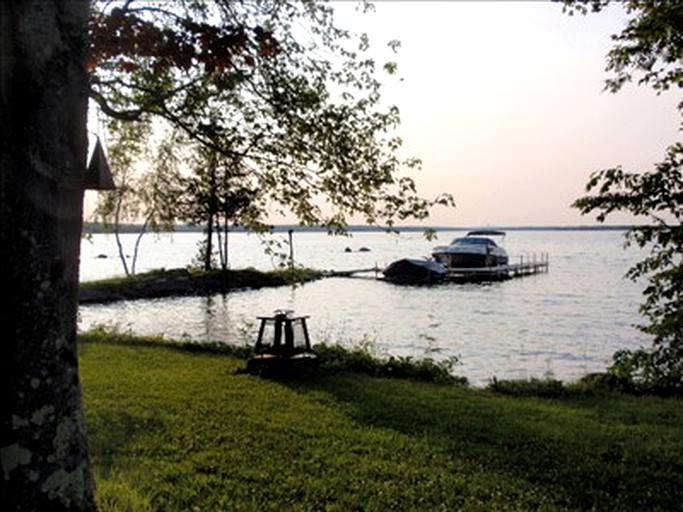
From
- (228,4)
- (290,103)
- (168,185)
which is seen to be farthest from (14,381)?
(168,185)

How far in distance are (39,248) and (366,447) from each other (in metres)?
5.66

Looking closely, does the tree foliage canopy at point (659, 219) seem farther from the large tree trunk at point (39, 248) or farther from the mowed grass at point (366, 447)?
the large tree trunk at point (39, 248)

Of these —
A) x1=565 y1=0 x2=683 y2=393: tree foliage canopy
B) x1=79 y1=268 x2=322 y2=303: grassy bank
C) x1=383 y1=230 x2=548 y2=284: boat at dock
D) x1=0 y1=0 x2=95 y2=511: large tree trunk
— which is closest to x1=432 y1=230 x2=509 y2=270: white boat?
x1=383 y1=230 x2=548 y2=284: boat at dock

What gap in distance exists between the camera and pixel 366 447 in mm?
7887

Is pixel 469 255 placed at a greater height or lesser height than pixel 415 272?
greater

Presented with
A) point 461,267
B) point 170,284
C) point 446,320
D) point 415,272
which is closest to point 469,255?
point 461,267

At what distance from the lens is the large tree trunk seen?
117 inches

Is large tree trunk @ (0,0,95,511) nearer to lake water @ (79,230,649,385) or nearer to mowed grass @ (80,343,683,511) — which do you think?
mowed grass @ (80,343,683,511)

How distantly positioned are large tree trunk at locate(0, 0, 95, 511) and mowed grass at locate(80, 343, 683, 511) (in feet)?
8.39

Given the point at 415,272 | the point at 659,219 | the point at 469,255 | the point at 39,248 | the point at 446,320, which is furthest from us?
the point at 469,255

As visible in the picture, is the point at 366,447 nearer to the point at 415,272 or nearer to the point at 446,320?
the point at 446,320

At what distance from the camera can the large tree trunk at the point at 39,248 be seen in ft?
9.73

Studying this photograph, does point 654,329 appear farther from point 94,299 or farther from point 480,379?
point 94,299

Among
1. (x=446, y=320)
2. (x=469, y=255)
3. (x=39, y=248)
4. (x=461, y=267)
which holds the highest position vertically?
(x=469, y=255)
